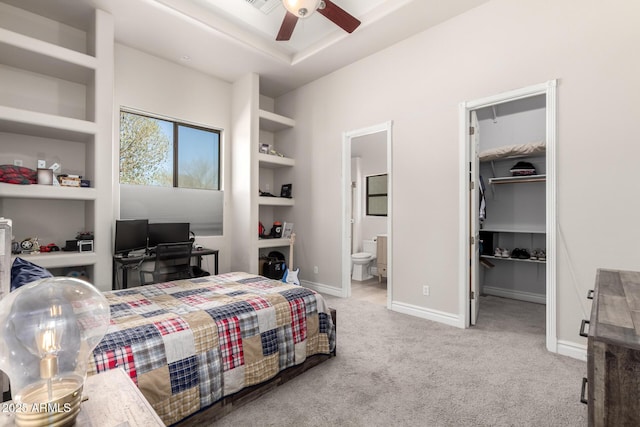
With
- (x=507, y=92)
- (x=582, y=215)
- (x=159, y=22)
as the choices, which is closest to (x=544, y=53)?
(x=507, y=92)

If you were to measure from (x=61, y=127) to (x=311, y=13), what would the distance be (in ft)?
8.56

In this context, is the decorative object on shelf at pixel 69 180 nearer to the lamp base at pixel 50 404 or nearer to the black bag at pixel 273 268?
the black bag at pixel 273 268

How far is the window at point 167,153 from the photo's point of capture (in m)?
3.99

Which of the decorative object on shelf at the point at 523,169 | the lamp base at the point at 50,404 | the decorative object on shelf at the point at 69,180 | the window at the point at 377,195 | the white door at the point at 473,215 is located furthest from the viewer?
the window at the point at 377,195

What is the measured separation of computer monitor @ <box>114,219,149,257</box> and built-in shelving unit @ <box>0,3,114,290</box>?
0.11 metres

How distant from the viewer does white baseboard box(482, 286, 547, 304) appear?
4.14 meters

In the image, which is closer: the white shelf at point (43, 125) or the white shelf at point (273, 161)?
the white shelf at point (43, 125)

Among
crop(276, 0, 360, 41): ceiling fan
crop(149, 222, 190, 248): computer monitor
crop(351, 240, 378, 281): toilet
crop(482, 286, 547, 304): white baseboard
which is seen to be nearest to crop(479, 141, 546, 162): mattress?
crop(482, 286, 547, 304): white baseboard

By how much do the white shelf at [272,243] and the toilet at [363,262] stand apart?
4.30 ft

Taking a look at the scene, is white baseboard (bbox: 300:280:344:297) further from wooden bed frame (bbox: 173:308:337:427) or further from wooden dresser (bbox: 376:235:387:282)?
wooden bed frame (bbox: 173:308:337:427)

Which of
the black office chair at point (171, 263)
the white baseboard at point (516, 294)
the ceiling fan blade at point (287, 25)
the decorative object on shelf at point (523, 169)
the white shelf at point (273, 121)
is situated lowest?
the white baseboard at point (516, 294)

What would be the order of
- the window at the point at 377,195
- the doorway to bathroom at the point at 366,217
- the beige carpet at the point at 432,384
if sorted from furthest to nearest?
the window at the point at 377,195 < the doorway to bathroom at the point at 366,217 < the beige carpet at the point at 432,384

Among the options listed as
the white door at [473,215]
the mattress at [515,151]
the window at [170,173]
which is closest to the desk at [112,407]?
the white door at [473,215]

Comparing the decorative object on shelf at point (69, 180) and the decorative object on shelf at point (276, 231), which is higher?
the decorative object on shelf at point (69, 180)
